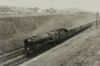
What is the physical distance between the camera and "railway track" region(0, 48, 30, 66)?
20.8m

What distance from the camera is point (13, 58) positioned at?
74.1ft

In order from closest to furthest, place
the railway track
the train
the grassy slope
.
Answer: the railway track, the train, the grassy slope

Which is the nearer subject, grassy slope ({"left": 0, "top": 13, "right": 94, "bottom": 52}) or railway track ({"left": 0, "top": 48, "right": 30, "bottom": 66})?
railway track ({"left": 0, "top": 48, "right": 30, "bottom": 66})

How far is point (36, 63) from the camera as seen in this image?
19.7 meters

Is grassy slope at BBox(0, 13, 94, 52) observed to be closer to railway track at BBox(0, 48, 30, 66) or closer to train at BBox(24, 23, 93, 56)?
railway track at BBox(0, 48, 30, 66)

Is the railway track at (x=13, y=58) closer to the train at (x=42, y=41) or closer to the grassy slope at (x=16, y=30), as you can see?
the train at (x=42, y=41)

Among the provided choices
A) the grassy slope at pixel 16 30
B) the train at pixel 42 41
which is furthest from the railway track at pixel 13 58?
the grassy slope at pixel 16 30

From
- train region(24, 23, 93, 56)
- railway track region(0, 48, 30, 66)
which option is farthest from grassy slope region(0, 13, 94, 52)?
train region(24, 23, 93, 56)

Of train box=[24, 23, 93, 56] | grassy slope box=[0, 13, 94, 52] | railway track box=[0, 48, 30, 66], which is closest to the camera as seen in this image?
railway track box=[0, 48, 30, 66]

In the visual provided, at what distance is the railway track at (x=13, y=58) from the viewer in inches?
820

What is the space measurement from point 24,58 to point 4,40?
21.5 feet

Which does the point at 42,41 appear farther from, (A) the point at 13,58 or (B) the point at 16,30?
(B) the point at 16,30

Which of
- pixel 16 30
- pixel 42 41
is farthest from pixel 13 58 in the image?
pixel 16 30

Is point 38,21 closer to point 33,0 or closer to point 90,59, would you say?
point 90,59
